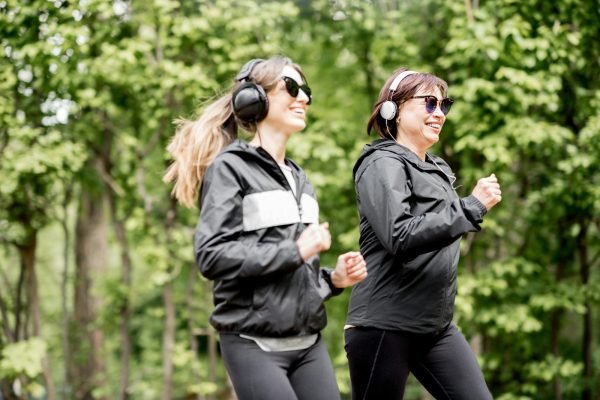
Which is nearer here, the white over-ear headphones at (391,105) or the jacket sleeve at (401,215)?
the jacket sleeve at (401,215)

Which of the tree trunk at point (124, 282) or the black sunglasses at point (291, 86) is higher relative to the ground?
the black sunglasses at point (291, 86)

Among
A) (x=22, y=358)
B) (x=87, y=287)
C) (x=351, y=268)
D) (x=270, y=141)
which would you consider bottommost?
(x=87, y=287)

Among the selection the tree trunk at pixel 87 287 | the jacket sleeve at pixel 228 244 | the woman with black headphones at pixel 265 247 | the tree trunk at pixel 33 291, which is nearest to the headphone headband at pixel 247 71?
the woman with black headphones at pixel 265 247

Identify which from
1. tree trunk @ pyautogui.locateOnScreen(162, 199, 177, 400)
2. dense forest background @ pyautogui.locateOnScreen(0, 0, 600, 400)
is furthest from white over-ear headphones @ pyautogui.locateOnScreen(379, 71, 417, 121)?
tree trunk @ pyautogui.locateOnScreen(162, 199, 177, 400)

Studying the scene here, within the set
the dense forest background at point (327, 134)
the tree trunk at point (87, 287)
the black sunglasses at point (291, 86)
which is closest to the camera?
the black sunglasses at point (291, 86)

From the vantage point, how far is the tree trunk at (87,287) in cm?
955

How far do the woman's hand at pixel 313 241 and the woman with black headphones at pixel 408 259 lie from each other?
0.52m

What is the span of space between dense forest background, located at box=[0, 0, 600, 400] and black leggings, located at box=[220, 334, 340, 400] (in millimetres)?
3801

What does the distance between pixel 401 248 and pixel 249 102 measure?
0.77 metres

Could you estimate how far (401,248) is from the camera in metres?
2.68

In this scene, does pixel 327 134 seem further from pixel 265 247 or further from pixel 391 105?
pixel 265 247

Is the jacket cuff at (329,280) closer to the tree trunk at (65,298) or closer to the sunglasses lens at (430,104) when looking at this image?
the sunglasses lens at (430,104)

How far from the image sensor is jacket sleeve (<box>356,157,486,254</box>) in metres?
2.64

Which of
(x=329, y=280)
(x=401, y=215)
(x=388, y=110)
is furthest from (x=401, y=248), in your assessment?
(x=388, y=110)
